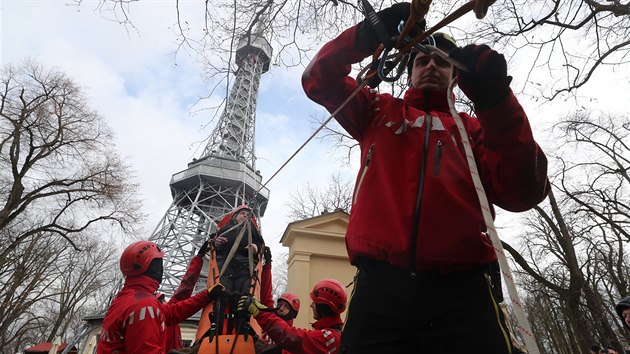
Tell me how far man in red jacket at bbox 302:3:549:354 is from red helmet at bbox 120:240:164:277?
246cm

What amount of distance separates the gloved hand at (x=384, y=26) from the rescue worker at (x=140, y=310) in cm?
245

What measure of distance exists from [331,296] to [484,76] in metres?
2.82

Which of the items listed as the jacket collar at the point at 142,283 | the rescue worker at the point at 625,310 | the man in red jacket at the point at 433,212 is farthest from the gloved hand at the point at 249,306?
the rescue worker at the point at 625,310

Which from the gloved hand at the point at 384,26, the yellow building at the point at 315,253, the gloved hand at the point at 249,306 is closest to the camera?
the gloved hand at the point at 384,26

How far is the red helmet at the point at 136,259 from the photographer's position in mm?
3260

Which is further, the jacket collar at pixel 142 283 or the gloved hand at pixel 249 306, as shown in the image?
the jacket collar at pixel 142 283

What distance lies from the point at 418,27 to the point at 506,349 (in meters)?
1.15

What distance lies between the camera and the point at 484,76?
3.88 ft

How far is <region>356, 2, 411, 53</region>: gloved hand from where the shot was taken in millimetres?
1510

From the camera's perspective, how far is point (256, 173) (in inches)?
1467

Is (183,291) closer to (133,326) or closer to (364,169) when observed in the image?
(133,326)

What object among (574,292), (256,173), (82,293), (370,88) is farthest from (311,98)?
(256,173)

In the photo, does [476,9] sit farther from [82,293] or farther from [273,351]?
[82,293]

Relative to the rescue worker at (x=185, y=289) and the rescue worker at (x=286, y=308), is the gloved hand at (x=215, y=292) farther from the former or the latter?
the rescue worker at (x=185, y=289)
